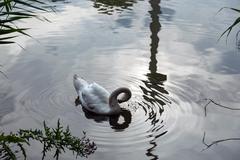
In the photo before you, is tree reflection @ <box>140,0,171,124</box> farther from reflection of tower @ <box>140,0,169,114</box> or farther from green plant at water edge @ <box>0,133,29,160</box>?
green plant at water edge @ <box>0,133,29,160</box>

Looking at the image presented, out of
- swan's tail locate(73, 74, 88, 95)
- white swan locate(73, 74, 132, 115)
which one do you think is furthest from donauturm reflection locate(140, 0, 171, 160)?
swan's tail locate(73, 74, 88, 95)

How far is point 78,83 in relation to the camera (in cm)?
750

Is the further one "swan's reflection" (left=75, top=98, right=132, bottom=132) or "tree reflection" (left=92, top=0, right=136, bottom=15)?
"tree reflection" (left=92, top=0, right=136, bottom=15)

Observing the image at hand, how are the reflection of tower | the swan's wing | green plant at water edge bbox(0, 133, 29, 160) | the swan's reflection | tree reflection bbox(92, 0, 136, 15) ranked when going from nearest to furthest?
green plant at water edge bbox(0, 133, 29, 160)
the swan's reflection
the swan's wing
the reflection of tower
tree reflection bbox(92, 0, 136, 15)

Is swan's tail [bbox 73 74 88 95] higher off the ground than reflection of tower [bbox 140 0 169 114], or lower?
higher

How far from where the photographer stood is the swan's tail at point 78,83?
7.42 meters

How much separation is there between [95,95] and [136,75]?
53.5 inches

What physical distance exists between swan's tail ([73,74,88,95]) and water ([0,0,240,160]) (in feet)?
0.66

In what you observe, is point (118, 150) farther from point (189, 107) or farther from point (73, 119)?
point (189, 107)

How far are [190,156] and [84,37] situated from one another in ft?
16.5

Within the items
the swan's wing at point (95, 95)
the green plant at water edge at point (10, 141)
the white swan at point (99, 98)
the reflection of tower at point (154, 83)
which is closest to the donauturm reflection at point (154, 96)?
the reflection of tower at point (154, 83)

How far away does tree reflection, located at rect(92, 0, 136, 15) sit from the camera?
486 inches

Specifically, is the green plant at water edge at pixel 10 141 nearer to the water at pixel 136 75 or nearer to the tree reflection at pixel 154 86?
the water at pixel 136 75

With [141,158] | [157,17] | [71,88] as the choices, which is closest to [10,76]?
[71,88]
